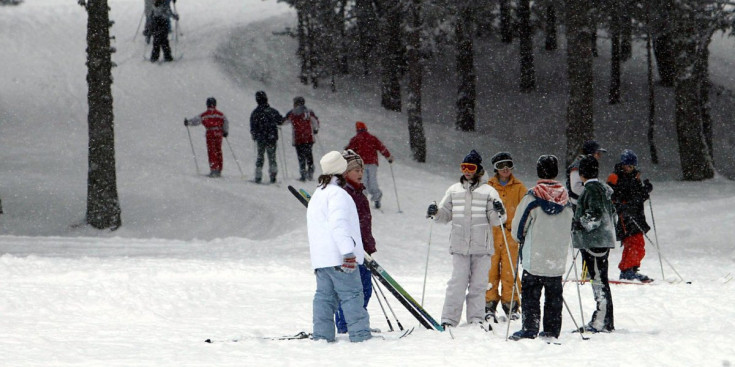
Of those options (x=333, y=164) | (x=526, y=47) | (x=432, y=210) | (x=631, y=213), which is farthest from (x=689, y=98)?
(x=333, y=164)

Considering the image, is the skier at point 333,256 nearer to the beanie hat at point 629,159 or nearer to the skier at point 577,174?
the skier at point 577,174

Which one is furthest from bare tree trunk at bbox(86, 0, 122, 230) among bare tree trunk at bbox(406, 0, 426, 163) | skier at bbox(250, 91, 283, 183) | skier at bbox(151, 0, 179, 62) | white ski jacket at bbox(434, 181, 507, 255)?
skier at bbox(151, 0, 179, 62)

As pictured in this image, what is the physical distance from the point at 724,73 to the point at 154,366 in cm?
3568

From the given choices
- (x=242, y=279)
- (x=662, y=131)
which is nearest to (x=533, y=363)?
(x=242, y=279)

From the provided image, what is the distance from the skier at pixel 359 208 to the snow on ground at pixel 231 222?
0.55m

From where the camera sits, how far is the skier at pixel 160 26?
2708 centimetres

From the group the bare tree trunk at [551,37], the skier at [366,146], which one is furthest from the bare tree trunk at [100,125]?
the bare tree trunk at [551,37]

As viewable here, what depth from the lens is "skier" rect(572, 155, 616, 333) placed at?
7855 mm

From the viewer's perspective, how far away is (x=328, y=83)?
104 ft

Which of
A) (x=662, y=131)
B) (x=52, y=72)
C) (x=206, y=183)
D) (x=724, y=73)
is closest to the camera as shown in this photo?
(x=206, y=183)

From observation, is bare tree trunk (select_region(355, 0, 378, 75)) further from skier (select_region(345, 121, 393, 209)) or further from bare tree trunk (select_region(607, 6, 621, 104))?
skier (select_region(345, 121, 393, 209))

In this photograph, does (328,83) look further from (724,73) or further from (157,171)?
(724,73)

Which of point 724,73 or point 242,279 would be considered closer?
point 242,279

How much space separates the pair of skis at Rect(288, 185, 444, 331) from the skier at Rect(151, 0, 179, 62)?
20463mm
